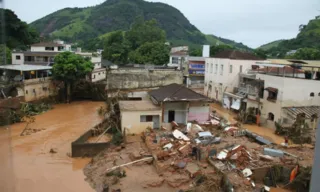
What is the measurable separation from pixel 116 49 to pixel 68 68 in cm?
2006

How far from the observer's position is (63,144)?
16.6 meters

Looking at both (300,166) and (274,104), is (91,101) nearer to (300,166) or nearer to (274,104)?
(274,104)

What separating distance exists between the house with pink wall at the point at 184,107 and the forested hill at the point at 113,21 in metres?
81.4

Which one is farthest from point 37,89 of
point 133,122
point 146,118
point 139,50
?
point 139,50

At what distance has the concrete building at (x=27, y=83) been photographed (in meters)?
23.6

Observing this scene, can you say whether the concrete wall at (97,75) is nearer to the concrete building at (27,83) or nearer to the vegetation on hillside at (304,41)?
the concrete building at (27,83)

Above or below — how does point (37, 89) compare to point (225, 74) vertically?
below

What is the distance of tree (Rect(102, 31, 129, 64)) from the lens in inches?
1795

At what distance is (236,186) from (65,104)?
22.5 meters

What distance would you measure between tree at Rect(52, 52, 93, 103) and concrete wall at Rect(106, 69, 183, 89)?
10.5 ft

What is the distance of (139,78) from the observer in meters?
30.8

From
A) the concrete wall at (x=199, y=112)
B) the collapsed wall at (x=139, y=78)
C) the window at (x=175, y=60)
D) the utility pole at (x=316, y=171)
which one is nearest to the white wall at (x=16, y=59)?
the collapsed wall at (x=139, y=78)

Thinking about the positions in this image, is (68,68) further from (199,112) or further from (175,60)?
(175,60)

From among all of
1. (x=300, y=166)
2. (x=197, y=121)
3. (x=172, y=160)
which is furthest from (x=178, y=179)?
(x=197, y=121)
